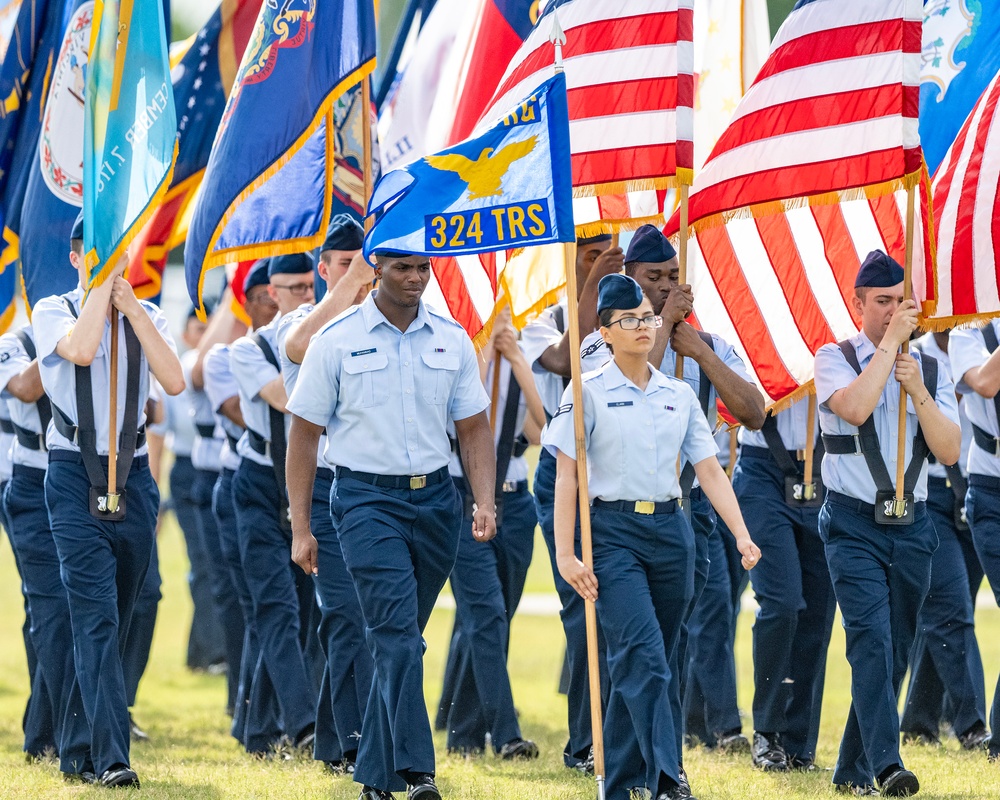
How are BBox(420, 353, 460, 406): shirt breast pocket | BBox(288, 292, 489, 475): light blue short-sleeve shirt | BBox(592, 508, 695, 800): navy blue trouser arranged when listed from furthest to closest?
BBox(420, 353, 460, 406): shirt breast pocket
BBox(288, 292, 489, 475): light blue short-sleeve shirt
BBox(592, 508, 695, 800): navy blue trouser

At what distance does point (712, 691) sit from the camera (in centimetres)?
937

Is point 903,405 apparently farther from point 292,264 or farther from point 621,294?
point 292,264

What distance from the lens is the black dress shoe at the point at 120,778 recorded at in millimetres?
7742

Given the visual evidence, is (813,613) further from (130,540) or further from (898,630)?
(130,540)

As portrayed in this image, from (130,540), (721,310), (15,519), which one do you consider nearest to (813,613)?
(721,310)

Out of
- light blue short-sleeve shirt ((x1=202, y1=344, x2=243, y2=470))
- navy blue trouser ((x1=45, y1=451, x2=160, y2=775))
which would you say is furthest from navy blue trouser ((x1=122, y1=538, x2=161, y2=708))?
navy blue trouser ((x1=45, y1=451, x2=160, y2=775))

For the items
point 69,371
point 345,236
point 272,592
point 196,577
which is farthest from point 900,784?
point 196,577

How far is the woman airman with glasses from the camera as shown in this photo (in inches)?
271

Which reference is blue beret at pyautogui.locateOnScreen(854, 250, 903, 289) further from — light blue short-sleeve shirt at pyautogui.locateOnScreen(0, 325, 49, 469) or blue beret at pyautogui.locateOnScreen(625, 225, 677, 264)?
light blue short-sleeve shirt at pyautogui.locateOnScreen(0, 325, 49, 469)

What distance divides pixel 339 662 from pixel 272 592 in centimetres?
108

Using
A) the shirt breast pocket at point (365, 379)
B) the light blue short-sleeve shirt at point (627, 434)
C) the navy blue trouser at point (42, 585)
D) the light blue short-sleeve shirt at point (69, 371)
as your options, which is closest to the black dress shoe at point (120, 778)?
the navy blue trouser at point (42, 585)

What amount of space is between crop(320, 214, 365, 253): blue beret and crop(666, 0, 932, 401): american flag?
162 cm

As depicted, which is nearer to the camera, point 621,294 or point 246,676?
point 621,294

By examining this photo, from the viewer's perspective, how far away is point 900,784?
292 inches
